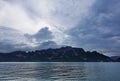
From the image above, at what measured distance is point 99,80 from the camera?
300ft

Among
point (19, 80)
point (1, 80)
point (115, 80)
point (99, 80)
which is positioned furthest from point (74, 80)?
point (1, 80)

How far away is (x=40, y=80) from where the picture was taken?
94.1 m

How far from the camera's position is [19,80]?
93.6 meters

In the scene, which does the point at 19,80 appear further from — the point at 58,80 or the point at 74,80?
the point at 74,80

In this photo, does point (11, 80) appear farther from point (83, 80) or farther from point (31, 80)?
point (83, 80)

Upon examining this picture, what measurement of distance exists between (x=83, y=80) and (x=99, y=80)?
7079mm

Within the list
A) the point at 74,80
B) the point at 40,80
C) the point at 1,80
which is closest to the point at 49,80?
the point at 40,80

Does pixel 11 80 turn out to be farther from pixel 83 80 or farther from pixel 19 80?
pixel 83 80

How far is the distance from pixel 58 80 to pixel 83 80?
36.6ft

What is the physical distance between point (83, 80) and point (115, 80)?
544 inches

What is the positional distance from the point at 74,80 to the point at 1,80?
3271 cm

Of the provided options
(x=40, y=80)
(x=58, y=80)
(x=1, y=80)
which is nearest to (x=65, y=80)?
(x=58, y=80)

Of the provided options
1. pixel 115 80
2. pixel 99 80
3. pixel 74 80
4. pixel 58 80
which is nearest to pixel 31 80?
pixel 58 80

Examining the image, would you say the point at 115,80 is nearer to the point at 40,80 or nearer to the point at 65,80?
the point at 65,80
